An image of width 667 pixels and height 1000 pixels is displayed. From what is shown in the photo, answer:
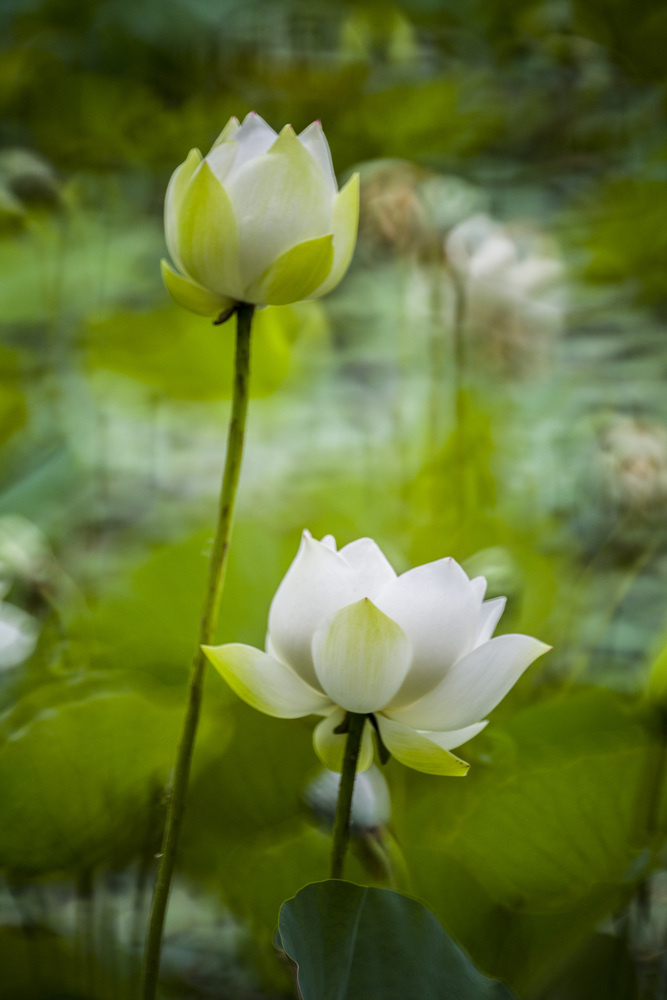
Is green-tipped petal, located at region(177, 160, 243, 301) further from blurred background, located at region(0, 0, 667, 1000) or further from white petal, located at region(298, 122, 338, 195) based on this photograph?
blurred background, located at region(0, 0, 667, 1000)

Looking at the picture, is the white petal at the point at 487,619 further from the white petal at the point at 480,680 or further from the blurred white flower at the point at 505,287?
the blurred white flower at the point at 505,287

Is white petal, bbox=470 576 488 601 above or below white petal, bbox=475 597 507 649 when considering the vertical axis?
above

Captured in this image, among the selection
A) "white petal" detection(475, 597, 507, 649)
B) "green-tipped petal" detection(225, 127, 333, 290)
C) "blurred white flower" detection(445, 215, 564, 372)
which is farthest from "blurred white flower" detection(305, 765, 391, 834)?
"blurred white flower" detection(445, 215, 564, 372)

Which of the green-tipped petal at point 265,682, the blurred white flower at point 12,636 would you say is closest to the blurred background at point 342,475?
the blurred white flower at point 12,636

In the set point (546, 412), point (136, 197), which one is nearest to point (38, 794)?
point (546, 412)

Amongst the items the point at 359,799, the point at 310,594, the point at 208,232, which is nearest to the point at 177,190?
the point at 208,232

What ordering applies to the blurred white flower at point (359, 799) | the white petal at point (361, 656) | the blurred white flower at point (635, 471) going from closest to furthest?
1. the white petal at point (361, 656)
2. the blurred white flower at point (359, 799)
3. the blurred white flower at point (635, 471)
